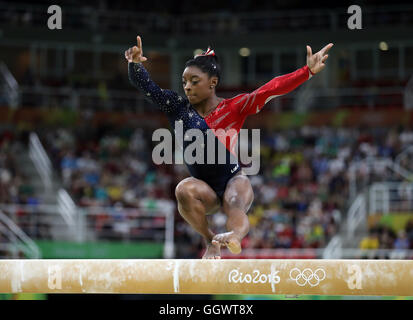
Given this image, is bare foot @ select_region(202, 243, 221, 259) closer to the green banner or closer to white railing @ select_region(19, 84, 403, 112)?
the green banner

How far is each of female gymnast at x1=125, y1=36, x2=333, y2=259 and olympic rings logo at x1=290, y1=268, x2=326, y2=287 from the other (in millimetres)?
825

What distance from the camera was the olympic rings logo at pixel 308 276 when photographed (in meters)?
4.97

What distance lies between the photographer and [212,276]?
16.5 feet

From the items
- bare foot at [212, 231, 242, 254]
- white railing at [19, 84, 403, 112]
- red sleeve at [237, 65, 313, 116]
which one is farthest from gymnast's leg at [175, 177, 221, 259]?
white railing at [19, 84, 403, 112]

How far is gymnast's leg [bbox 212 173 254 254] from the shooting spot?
5270 mm

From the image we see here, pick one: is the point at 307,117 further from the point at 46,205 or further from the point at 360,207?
the point at 46,205

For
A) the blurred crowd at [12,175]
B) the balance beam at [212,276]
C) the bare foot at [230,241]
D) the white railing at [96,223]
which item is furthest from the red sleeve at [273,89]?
the blurred crowd at [12,175]

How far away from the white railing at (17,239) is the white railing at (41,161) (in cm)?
310

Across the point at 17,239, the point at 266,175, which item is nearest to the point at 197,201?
the point at 17,239

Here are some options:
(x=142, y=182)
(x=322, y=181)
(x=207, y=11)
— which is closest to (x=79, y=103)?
(x=142, y=182)

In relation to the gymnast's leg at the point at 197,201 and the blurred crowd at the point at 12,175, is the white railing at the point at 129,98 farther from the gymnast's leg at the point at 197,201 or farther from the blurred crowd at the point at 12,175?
the gymnast's leg at the point at 197,201

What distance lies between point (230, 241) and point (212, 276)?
0.33 meters

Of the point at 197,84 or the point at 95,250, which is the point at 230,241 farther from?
the point at 95,250
